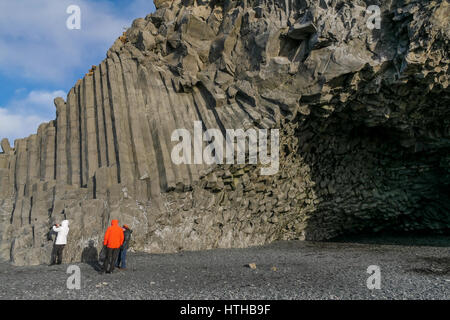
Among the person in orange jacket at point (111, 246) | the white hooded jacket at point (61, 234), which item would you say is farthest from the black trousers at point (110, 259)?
the white hooded jacket at point (61, 234)

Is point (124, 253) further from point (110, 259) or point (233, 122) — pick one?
point (233, 122)

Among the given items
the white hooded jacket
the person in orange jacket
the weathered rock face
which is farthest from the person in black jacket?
the weathered rock face

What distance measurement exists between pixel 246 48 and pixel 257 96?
102 inches

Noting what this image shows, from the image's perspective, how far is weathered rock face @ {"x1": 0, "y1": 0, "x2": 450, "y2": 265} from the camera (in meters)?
11.8

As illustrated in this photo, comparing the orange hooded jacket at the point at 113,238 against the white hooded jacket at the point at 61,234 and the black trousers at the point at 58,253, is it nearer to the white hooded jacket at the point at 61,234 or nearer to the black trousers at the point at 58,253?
the white hooded jacket at the point at 61,234

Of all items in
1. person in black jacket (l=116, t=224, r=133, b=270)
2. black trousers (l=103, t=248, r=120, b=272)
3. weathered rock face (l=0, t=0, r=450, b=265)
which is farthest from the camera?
A: weathered rock face (l=0, t=0, r=450, b=265)

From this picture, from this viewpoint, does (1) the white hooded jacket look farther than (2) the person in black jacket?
Yes

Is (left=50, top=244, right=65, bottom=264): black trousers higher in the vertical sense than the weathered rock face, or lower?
lower

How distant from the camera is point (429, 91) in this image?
14.3 m

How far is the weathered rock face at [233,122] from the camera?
11781mm

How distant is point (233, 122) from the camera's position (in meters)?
13.4

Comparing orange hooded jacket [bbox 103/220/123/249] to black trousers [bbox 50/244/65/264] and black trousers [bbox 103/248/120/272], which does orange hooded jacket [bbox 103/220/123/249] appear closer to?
black trousers [bbox 103/248/120/272]

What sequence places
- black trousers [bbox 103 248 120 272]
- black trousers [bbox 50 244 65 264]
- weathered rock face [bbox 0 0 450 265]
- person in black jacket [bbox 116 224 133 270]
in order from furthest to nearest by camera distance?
1. weathered rock face [bbox 0 0 450 265]
2. black trousers [bbox 50 244 65 264]
3. person in black jacket [bbox 116 224 133 270]
4. black trousers [bbox 103 248 120 272]
